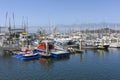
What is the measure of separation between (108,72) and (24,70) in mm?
14290

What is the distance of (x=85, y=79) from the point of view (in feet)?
96.1

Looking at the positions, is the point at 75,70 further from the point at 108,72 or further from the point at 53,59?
the point at 53,59

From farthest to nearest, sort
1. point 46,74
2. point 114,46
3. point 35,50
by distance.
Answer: point 114,46, point 35,50, point 46,74

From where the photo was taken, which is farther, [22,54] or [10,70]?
[22,54]

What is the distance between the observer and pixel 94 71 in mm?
34062

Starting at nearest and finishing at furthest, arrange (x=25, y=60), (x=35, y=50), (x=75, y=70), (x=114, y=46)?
(x=75, y=70) < (x=25, y=60) < (x=35, y=50) < (x=114, y=46)

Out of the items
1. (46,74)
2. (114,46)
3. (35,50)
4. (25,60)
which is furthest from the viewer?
(114,46)

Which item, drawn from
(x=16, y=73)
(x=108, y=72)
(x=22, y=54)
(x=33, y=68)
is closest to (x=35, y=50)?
(x=22, y=54)

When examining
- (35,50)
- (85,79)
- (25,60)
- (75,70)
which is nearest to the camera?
(85,79)

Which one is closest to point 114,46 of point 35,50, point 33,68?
point 35,50

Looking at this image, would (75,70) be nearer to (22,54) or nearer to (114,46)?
(22,54)

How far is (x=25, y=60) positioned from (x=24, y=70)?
387 inches

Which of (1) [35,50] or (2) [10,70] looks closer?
(2) [10,70]

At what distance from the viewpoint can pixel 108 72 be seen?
3319 centimetres
